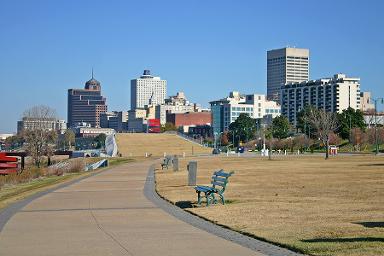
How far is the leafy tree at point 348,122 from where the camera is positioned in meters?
130

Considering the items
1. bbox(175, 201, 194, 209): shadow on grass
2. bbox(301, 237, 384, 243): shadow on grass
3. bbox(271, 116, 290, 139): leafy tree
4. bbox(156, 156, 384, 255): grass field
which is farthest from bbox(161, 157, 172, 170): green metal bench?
Result: bbox(271, 116, 290, 139): leafy tree

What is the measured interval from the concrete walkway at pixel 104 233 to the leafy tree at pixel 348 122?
114831mm

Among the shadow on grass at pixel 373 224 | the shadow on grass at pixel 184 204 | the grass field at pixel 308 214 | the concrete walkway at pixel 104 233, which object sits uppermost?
the shadow on grass at pixel 373 224

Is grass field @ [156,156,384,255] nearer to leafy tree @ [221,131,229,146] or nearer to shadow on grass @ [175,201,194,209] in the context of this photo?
shadow on grass @ [175,201,194,209]

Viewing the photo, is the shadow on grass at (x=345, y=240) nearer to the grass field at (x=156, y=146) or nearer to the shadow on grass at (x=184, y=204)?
the shadow on grass at (x=184, y=204)

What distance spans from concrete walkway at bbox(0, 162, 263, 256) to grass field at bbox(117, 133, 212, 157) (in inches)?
3638

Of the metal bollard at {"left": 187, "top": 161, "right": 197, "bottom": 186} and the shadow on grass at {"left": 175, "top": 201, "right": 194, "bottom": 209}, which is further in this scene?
the metal bollard at {"left": 187, "top": 161, "right": 197, "bottom": 186}

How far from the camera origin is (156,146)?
417 feet

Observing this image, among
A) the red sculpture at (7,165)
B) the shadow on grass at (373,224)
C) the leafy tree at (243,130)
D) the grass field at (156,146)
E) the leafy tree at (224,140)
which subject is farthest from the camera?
the leafy tree at (224,140)

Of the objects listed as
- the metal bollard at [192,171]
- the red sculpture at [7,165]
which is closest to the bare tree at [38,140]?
the red sculpture at [7,165]

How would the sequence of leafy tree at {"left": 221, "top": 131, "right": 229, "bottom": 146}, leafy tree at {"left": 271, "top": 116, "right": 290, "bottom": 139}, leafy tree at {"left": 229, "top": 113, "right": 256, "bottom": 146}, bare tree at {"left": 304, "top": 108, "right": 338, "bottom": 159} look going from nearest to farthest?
bare tree at {"left": 304, "top": 108, "right": 338, "bottom": 159} < leafy tree at {"left": 271, "top": 116, "right": 290, "bottom": 139} < leafy tree at {"left": 229, "top": 113, "right": 256, "bottom": 146} < leafy tree at {"left": 221, "top": 131, "right": 229, "bottom": 146}

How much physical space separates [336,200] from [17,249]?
34.4 ft

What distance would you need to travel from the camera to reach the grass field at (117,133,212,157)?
11749 cm

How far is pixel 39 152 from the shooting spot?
8700 cm
